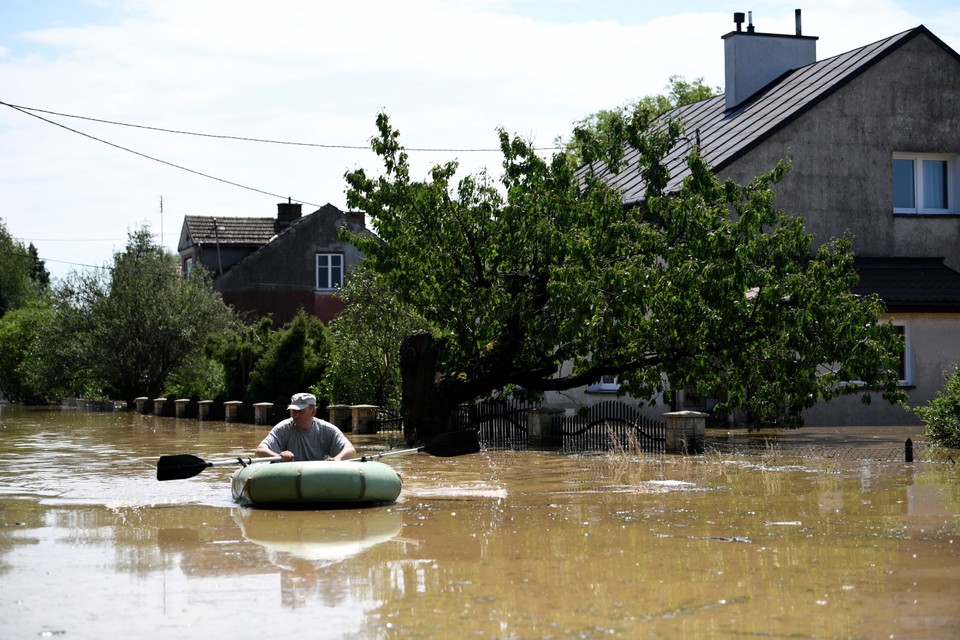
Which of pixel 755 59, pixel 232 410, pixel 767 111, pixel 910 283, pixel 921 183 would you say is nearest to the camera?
pixel 910 283

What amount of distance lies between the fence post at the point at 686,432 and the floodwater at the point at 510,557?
8.84ft

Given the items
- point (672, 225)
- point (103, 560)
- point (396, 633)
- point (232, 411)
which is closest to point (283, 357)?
point (232, 411)

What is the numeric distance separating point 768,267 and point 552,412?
16.8 ft

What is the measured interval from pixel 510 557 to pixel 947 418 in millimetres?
11761

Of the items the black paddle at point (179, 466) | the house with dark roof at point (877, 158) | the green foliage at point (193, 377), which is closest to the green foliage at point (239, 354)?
the green foliage at point (193, 377)

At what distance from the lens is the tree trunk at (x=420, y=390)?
2386cm

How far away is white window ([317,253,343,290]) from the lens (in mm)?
56531

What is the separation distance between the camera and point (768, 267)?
72.1 feet

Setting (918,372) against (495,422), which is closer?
(495,422)

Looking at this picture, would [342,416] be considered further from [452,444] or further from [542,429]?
[452,444]

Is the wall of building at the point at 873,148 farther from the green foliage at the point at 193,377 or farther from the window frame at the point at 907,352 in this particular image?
the green foliage at the point at 193,377

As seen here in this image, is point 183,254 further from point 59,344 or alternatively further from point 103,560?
point 103,560

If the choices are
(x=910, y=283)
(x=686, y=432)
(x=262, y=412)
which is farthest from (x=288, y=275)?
(x=686, y=432)

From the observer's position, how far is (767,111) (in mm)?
31656
